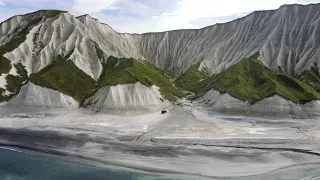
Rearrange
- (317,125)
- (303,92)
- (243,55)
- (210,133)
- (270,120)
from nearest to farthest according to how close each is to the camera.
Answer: (210,133)
(317,125)
(270,120)
(303,92)
(243,55)

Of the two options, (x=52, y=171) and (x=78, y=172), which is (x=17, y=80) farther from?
(x=78, y=172)

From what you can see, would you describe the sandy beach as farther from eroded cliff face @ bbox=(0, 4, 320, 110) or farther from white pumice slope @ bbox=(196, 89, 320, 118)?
eroded cliff face @ bbox=(0, 4, 320, 110)

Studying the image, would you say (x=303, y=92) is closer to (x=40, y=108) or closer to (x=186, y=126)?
(x=186, y=126)

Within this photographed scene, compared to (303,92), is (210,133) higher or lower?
lower

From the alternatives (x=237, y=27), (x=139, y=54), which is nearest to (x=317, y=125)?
(x=237, y=27)

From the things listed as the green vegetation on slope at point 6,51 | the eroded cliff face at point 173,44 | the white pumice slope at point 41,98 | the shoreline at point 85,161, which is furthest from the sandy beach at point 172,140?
the eroded cliff face at point 173,44

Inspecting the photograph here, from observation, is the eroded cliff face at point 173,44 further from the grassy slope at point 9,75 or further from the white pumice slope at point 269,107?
the white pumice slope at point 269,107

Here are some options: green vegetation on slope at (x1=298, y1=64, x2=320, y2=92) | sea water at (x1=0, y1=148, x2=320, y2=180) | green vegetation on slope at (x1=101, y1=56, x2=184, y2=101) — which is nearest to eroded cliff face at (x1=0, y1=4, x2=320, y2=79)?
green vegetation on slope at (x1=298, y1=64, x2=320, y2=92)
